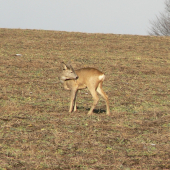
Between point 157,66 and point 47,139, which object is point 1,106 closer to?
point 47,139

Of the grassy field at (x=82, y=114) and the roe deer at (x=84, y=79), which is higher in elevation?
the roe deer at (x=84, y=79)

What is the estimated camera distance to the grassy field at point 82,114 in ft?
23.2

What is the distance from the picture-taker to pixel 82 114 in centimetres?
1077

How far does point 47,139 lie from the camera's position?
813 centimetres

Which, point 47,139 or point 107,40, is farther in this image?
point 107,40

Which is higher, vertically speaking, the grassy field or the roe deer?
the roe deer

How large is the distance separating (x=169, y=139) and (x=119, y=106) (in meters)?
4.03

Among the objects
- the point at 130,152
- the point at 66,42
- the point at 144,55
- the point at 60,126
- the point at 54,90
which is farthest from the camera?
the point at 66,42

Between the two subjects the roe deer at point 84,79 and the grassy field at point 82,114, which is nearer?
the grassy field at point 82,114

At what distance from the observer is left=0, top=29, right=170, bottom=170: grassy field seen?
7.08 m

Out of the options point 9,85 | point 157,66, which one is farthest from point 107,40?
point 9,85

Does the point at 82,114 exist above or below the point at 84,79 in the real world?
below

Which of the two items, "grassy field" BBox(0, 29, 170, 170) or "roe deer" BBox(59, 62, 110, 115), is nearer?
"grassy field" BBox(0, 29, 170, 170)

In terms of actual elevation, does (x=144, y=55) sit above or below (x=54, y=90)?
above
